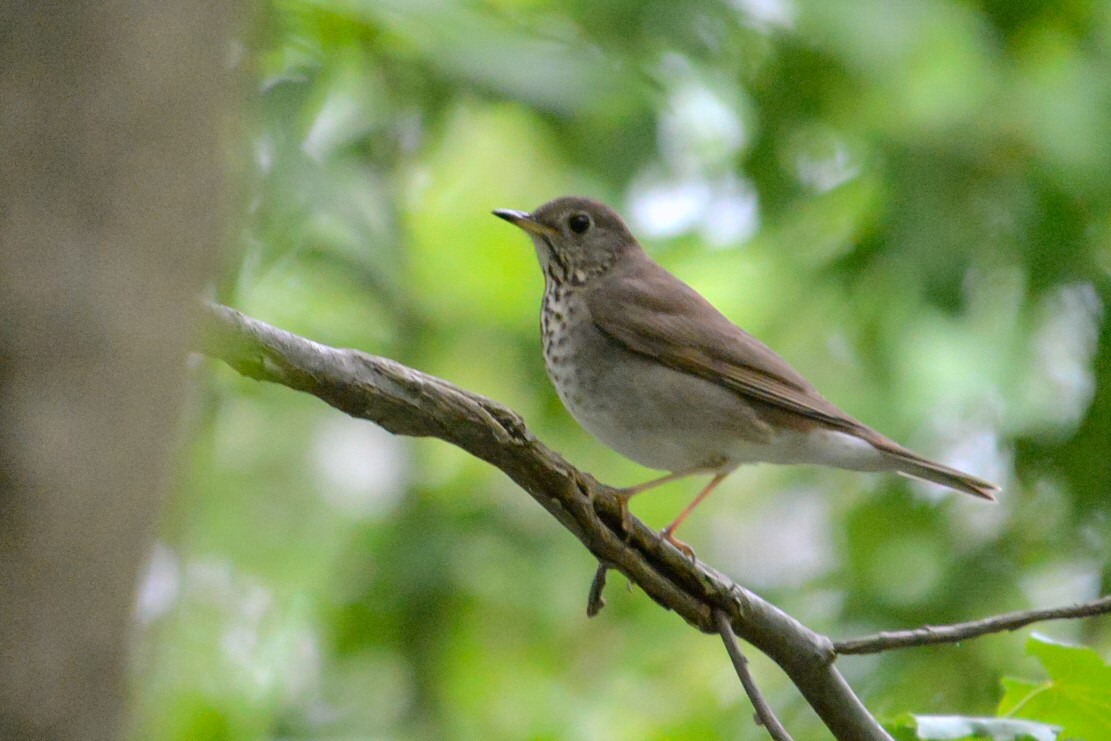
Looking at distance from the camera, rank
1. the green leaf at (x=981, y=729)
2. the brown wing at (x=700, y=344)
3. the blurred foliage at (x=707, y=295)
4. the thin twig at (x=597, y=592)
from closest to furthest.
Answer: the green leaf at (x=981, y=729) < the thin twig at (x=597, y=592) < the brown wing at (x=700, y=344) < the blurred foliage at (x=707, y=295)

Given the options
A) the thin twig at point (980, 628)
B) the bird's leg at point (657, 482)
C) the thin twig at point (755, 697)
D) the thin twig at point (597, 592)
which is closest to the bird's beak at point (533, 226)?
the bird's leg at point (657, 482)

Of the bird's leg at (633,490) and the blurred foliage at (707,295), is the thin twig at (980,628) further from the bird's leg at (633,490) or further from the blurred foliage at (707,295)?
the blurred foliage at (707,295)

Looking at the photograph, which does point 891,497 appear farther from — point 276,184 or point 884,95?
point 276,184

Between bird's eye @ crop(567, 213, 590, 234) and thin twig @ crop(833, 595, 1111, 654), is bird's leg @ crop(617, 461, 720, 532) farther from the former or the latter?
bird's eye @ crop(567, 213, 590, 234)

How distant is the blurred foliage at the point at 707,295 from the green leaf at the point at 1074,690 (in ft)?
8.09

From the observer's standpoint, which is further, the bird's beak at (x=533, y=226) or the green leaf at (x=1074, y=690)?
the bird's beak at (x=533, y=226)

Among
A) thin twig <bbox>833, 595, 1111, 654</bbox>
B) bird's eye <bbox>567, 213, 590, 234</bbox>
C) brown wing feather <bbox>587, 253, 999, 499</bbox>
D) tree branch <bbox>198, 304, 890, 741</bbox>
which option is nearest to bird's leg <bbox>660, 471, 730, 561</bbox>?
brown wing feather <bbox>587, 253, 999, 499</bbox>

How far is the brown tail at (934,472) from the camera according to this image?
4.43 m

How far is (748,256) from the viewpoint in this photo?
25.0 feet

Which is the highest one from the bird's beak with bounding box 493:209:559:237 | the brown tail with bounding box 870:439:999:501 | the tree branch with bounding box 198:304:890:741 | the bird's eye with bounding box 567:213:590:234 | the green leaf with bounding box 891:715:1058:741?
the brown tail with bounding box 870:439:999:501

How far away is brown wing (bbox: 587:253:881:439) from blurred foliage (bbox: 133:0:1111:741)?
106 centimetres

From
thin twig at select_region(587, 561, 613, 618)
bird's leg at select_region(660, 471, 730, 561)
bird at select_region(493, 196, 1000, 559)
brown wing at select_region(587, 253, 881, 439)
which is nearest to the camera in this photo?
thin twig at select_region(587, 561, 613, 618)

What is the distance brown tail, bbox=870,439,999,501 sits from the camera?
4.43 meters

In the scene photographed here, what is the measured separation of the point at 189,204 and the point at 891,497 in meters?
5.86
